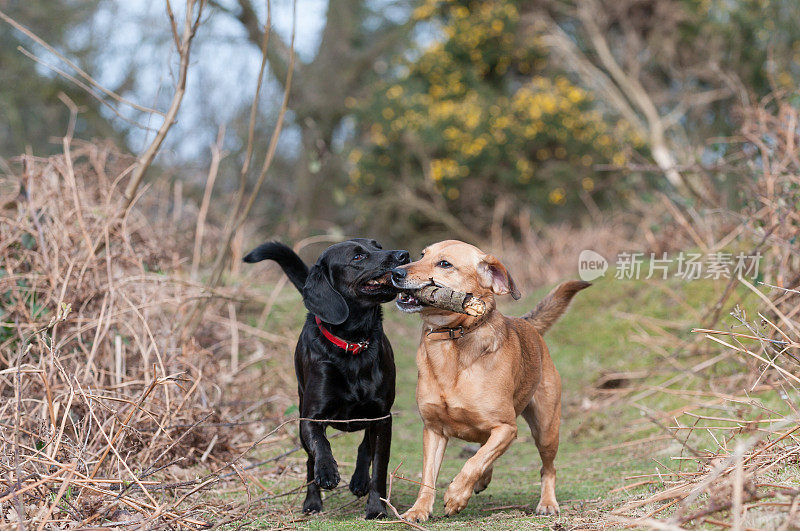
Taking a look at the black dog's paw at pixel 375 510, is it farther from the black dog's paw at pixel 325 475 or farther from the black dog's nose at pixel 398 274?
the black dog's nose at pixel 398 274

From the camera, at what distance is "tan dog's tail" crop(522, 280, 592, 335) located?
4625mm

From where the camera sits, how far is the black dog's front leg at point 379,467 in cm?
375

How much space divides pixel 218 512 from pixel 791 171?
5.01 meters

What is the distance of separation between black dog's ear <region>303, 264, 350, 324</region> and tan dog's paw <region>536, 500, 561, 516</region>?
4.84ft

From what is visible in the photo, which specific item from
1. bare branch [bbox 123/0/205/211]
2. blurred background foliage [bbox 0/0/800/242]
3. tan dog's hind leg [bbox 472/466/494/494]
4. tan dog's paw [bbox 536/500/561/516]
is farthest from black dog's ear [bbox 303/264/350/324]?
blurred background foliage [bbox 0/0/800/242]

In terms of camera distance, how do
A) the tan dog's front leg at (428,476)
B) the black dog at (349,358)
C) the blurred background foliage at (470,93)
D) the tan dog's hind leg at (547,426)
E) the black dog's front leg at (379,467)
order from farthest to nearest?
the blurred background foliage at (470,93), the tan dog's hind leg at (547,426), the black dog at (349,358), the black dog's front leg at (379,467), the tan dog's front leg at (428,476)

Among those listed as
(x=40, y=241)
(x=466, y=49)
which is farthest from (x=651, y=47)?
(x=40, y=241)

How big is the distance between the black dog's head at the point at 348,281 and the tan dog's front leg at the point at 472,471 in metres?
0.95

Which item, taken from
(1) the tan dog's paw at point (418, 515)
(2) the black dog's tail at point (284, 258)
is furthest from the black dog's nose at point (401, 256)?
(1) the tan dog's paw at point (418, 515)

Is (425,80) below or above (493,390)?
above

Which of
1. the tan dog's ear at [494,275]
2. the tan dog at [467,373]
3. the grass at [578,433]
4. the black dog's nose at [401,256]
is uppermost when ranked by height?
the black dog's nose at [401,256]

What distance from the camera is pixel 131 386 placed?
192 inches

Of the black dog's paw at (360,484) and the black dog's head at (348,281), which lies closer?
the black dog's head at (348,281)

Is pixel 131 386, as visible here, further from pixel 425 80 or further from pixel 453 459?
pixel 425 80
